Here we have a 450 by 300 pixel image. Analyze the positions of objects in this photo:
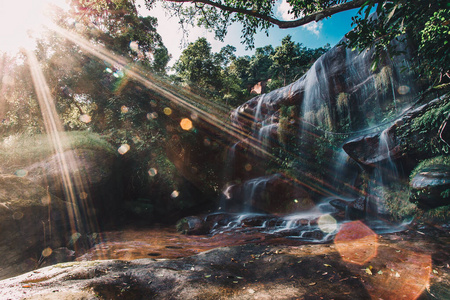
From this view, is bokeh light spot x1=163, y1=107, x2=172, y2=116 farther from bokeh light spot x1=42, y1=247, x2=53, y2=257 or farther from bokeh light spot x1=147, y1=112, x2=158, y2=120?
bokeh light spot x1=42, y1=247, x2=53, y2=257

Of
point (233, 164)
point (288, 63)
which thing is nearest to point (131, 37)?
point (233, 164)

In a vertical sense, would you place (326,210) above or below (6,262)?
below

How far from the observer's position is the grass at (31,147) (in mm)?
9695

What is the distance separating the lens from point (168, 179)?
41.3 feet

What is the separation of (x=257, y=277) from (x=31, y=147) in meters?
12.9

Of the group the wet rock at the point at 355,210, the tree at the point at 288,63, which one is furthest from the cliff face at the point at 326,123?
the tree at the point at 288,63

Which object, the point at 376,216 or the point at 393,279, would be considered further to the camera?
the point at 376,216

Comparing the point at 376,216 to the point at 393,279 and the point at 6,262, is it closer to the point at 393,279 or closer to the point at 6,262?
the point at 393,279

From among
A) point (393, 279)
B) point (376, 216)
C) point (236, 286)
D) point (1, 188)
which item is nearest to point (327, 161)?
point (376, 216)

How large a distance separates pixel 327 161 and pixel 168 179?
9985mm

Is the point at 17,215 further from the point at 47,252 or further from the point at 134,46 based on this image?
the point at 134,46

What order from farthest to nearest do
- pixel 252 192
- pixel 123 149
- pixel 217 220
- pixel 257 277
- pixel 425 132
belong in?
pixel 252 192, pixel 123 149, pixel 217 220, pixel 425 132, pixel 257 277

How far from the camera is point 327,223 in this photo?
7844 mm

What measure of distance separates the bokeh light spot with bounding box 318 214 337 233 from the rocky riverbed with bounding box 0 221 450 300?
3.09 meters
